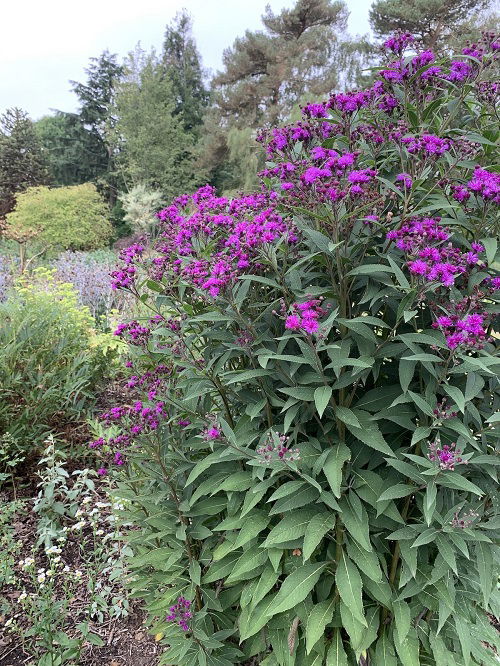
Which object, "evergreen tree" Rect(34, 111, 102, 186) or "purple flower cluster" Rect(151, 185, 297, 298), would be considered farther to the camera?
"evergreen tree" Rect(34, 111, 102, 186)

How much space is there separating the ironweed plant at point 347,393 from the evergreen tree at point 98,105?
36.8 metres

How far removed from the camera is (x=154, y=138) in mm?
27250

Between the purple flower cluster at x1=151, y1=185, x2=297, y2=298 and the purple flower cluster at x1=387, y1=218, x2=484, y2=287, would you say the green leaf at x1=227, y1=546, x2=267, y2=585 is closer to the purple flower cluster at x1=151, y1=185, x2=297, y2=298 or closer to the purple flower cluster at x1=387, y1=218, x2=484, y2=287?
the purple flower cluster at x1=151, y1=185, x2=297, y2=298

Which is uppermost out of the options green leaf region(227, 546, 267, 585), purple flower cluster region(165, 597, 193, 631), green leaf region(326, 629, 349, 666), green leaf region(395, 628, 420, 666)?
green leaf region(227, 546, 267, 585)

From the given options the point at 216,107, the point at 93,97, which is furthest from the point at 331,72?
the point at 93,97

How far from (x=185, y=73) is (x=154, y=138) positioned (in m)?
11.7

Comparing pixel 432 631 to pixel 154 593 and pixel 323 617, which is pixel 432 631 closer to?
pixel 323 617

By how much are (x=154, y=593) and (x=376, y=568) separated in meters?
1.09

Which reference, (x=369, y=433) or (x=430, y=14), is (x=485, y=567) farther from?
(x=430, y=14)

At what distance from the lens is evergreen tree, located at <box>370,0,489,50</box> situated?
54.9 feet

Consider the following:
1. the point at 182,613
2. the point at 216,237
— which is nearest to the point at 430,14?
the point at 216,237

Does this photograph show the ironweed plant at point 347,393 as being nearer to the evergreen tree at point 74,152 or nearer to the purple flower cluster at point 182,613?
the purple flower cluster at point 182,613

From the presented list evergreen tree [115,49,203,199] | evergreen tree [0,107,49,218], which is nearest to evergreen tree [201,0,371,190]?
evergreen tree [115,49,203,199]

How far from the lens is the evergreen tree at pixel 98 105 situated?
35719 mm
